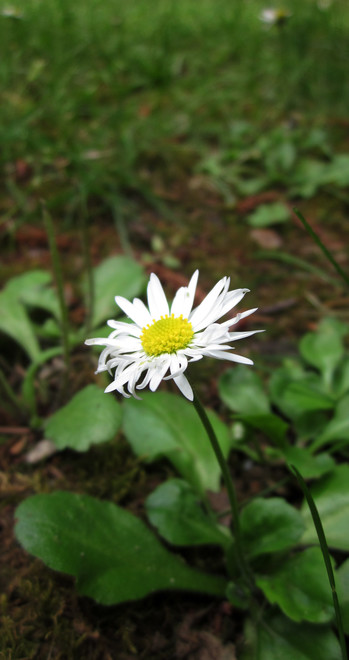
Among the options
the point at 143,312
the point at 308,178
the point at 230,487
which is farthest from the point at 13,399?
the point at 308,178

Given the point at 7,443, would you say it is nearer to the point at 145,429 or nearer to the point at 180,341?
the point at 145,429

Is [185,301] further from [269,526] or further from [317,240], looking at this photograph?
[269,526]

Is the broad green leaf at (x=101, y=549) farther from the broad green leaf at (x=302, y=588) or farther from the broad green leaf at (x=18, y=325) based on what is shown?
the broad green leaf at (x=18, y=325)

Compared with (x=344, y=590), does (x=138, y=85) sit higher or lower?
higher

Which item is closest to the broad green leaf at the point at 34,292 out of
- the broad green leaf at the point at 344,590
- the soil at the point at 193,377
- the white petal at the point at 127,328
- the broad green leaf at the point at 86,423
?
the soil at the point at 193,377

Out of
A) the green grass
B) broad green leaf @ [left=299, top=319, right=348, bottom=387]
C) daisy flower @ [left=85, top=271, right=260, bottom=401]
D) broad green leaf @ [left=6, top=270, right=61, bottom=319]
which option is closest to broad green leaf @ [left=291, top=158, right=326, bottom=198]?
the green grass

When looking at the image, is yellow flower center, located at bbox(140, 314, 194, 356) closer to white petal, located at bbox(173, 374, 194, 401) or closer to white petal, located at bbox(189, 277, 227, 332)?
white petal, located at bbox(189, 277, 227, 332)
